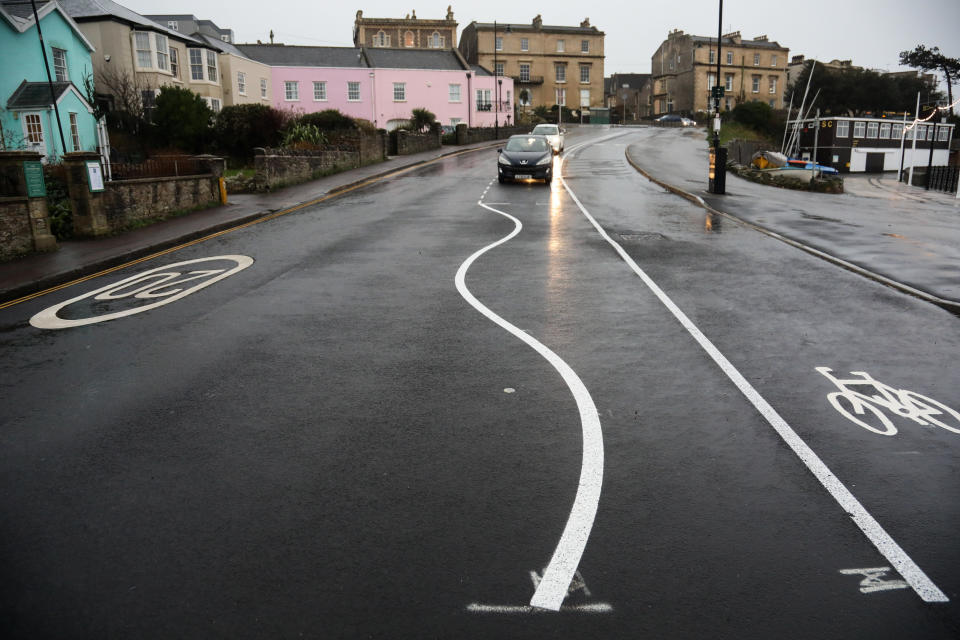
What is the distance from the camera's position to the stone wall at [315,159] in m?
23.8

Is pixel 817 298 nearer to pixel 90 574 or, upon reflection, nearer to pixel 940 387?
pixel 940 387

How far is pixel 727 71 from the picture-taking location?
314 feet

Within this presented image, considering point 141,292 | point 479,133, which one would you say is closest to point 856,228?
point 141,292

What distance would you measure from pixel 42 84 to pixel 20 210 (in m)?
22.9

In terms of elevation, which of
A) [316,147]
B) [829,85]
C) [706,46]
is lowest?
[316,147]

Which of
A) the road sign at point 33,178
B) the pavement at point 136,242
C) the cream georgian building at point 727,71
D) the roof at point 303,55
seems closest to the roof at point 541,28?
the cream georgian building at point 727,71

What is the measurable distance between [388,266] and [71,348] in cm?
519

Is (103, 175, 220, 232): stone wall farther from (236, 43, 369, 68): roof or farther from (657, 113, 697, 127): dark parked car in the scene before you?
(657, 113, 697, 127): dark parked car

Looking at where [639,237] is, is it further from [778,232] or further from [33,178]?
[33,178]

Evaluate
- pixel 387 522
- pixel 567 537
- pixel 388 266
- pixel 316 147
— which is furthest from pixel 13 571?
pixel 316 147

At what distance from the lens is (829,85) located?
8131cm

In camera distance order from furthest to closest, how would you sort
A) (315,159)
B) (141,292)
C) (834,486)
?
(315,159) < (141,292) < (834,486)

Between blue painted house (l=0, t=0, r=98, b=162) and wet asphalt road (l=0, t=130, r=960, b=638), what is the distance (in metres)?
25.5

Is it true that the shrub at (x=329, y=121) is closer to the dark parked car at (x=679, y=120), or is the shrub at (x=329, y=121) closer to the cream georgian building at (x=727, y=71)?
the dark parked car at (x=679, y=120)
